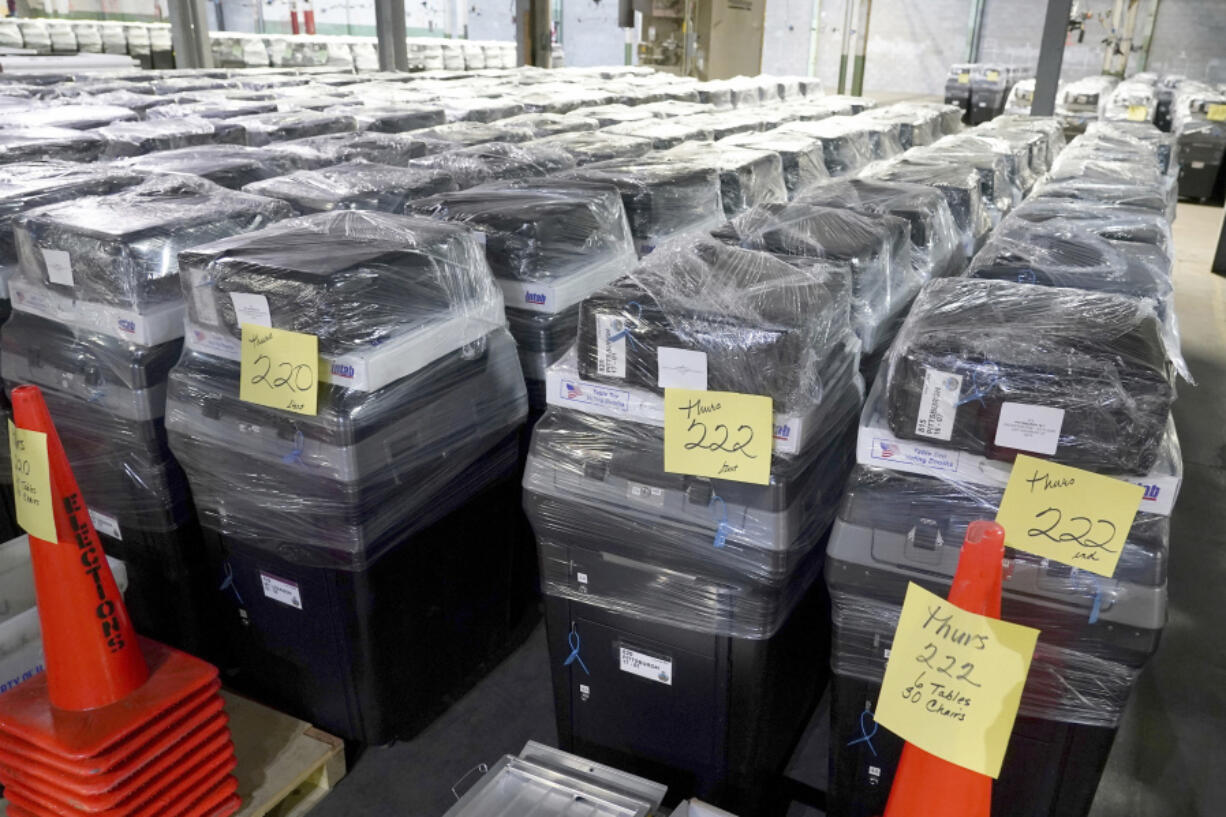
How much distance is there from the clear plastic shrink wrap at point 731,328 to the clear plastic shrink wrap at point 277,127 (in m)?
3.42

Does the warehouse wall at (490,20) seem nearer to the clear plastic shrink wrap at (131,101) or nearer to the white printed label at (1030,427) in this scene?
the clear plastic shrink wrap at (131,101)

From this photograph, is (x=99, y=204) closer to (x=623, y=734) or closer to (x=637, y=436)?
(x=637, y=436)

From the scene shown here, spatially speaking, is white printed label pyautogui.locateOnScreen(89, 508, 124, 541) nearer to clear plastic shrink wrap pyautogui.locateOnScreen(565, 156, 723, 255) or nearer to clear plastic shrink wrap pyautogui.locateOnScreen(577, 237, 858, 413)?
clear plastic shrink wrap pyautogui.locateOnScreen(577, 237, 858, 413)

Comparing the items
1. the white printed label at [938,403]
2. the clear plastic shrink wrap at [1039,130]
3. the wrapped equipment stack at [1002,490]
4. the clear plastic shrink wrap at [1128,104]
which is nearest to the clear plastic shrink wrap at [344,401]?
the wrapped equipment stack at [1002,490]

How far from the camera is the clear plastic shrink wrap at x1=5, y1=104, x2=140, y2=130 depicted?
167 inches

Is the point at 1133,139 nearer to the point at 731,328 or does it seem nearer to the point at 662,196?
the point at 662,196

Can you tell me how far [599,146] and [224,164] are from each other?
1.58 meters

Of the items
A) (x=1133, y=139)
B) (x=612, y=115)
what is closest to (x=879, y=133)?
(x=1133, y=139)

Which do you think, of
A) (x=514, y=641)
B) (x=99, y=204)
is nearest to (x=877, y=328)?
(x=514, y=641)

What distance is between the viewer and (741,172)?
11.0 feet

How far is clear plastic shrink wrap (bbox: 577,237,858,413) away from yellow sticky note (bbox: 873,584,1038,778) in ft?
1.54

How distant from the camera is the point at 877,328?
7.24 ft

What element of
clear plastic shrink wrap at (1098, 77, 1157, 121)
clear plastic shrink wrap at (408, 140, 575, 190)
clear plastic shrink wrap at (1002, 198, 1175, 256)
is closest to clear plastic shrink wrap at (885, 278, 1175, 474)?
clear plastic shrink wrap at (1002, 198, 1175, 256)

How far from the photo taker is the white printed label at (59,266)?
1.94m
